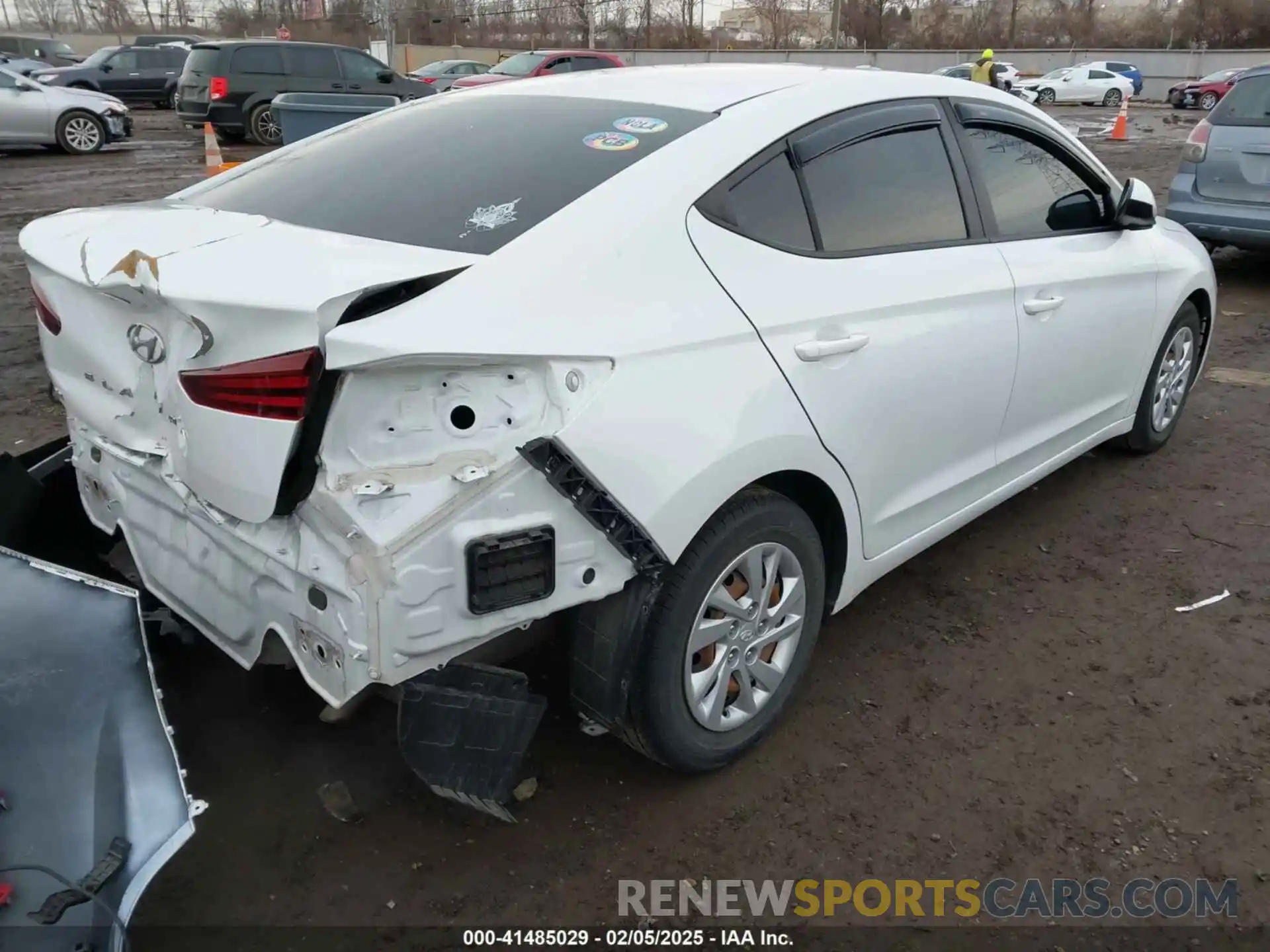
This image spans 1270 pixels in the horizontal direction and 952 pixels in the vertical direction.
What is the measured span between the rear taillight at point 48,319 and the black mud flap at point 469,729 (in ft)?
4.27

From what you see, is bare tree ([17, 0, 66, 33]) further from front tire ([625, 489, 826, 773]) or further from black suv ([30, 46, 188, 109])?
front tire ([625, 489, 826, 773])

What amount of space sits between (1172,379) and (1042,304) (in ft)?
5.99

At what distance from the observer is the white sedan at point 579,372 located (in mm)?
1918

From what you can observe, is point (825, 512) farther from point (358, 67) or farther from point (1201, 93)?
point (1201, 93)

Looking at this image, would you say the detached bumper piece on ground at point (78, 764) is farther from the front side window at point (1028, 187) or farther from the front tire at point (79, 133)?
the front tire at point (79, 133)

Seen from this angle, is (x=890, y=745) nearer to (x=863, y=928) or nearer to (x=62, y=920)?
(x=863, y=928)

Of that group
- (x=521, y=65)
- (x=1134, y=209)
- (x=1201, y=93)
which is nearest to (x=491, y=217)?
(x=1134, y=209)

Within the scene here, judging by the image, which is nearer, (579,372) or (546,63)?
(579,372)

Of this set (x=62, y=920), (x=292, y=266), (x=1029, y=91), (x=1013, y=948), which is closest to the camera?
(x=62, y=920)

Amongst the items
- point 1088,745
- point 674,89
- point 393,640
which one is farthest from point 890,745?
point 674,89

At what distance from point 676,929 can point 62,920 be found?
4.06 ft

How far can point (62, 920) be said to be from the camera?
168cm

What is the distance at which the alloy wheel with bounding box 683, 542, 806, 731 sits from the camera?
8.07 feet

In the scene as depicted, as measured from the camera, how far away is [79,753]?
1980mm
